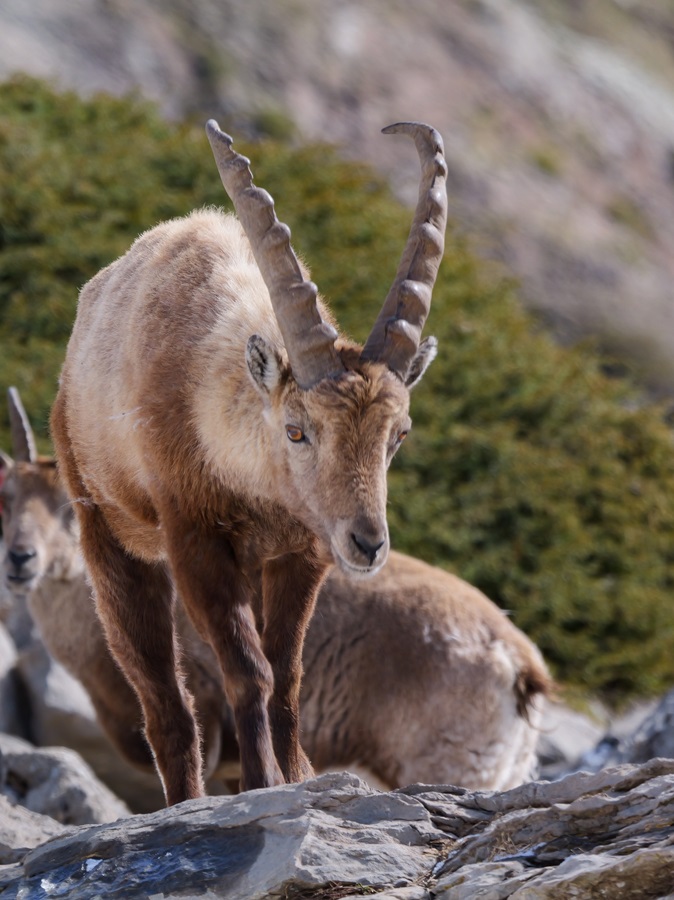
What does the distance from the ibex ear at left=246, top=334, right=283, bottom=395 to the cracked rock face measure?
5.33 feet

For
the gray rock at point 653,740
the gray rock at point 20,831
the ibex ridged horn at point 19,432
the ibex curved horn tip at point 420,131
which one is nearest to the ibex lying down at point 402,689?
the gray rock at point 653,740

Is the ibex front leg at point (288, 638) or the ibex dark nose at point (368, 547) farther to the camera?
the ibex front leg at point (288, 638)

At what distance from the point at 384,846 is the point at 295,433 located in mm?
1694

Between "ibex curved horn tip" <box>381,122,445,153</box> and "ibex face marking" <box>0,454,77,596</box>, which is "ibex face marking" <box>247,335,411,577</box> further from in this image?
"ibex face marking" <box>0,454,77,596</box>

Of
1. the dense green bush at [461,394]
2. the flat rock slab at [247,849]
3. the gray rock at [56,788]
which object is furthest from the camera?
the dense green bush at [461,394]

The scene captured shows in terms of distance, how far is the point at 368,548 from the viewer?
509cm

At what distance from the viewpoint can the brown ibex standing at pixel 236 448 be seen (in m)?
5.41

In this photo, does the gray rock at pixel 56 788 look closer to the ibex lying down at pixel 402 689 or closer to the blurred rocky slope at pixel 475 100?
the ibex lying down at pixel 402 689

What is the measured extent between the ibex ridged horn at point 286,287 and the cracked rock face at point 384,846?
163cm

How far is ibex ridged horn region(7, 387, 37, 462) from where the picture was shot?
1014cm

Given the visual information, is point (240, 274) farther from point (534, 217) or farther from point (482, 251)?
point (534, 217)

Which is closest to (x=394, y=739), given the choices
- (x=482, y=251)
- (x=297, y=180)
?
(x=297, y=180)

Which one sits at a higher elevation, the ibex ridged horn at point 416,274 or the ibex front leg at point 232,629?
the ibex ridged horn at point 416,274

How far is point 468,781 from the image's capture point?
843 centimetres
